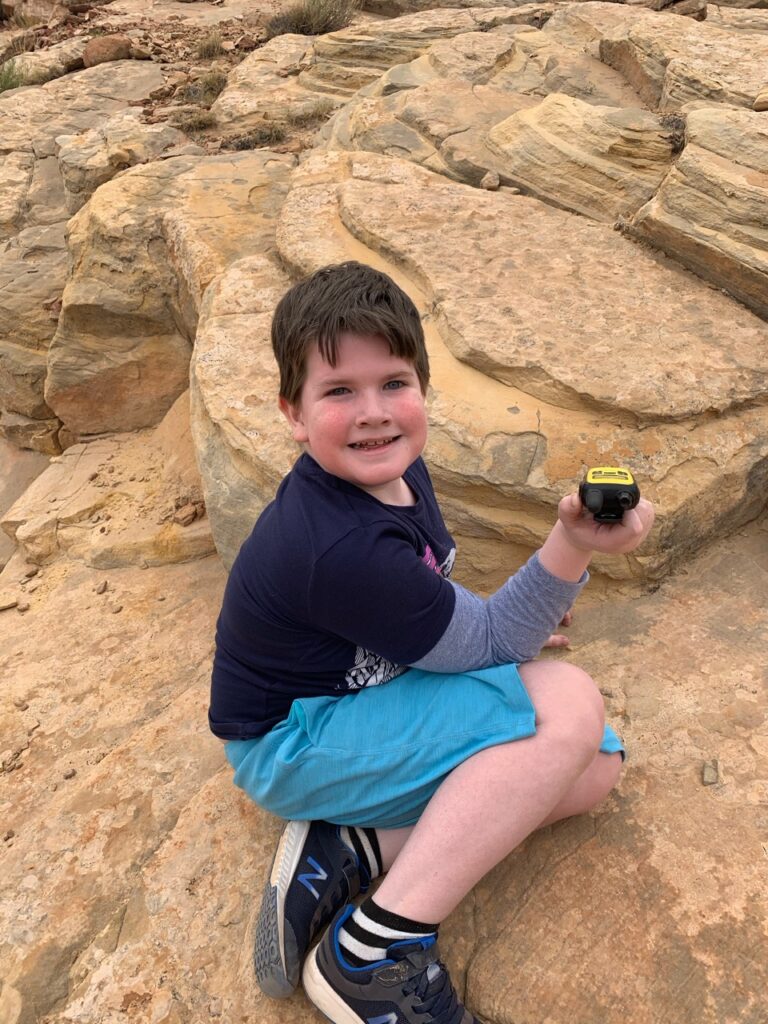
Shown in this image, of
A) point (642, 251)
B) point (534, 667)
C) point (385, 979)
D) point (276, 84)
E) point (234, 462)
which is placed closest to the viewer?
point (385, 979)

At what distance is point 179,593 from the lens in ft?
→ 10.5

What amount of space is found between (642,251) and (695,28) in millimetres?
1993

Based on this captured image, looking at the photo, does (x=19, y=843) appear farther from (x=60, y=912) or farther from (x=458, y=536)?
(x=458, y=536)

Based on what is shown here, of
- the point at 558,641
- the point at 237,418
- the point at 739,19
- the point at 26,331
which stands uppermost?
the point at 739,19

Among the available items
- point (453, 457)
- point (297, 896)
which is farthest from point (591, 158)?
point (297, 896)

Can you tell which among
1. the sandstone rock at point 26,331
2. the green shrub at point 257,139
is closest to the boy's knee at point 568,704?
the sandstone rock at point 26,331

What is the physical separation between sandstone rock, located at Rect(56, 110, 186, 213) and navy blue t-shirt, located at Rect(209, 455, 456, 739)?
14.8ft

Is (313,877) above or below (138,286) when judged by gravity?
above

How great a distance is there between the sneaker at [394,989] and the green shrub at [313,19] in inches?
328

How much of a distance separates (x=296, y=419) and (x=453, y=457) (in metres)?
0.90

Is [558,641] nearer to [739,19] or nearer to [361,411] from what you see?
[361,411]

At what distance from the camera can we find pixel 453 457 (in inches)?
96.6

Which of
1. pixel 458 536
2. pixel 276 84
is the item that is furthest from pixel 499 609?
pixel 276 84

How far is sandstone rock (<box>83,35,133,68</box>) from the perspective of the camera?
7.73m
